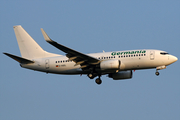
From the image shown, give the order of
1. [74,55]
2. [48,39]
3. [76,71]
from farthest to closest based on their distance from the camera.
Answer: [76,71] < [74,55] < [48,39]

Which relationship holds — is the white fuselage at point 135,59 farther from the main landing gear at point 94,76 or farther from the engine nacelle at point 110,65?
the engine nacelle at point 110,65

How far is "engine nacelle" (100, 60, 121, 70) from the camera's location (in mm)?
45625

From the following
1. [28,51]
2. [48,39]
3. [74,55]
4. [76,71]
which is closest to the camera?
[48,39]

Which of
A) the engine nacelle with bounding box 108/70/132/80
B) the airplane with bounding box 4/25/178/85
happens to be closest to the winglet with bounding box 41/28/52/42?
the airplane with bounding box 4/25/178/85

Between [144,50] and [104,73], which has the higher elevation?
[144,50]

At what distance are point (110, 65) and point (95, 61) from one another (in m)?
2.51

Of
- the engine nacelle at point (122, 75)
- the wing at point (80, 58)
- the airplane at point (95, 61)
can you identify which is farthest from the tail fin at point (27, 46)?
the engine nacelle at point (122, 75)

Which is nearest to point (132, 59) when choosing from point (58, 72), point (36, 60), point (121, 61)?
point (121, 61)

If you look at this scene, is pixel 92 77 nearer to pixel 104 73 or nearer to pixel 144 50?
pixel 104 73

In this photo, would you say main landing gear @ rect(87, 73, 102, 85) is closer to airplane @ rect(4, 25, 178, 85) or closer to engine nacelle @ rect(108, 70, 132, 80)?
airplane @ rect(4, 25, 178, 85)

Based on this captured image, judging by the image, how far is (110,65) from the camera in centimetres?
4578

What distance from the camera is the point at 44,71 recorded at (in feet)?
165

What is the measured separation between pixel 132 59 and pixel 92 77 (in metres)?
7.04

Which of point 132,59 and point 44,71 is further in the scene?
point 44,71
